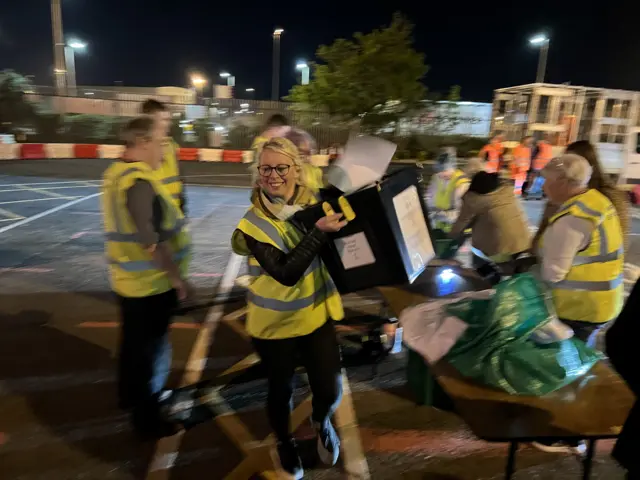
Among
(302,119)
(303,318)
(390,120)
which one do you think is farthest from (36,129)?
(303,318)

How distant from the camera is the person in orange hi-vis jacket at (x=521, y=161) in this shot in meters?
12.5

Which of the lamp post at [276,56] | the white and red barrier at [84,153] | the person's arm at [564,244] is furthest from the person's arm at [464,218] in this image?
the lamp post at [276,56]

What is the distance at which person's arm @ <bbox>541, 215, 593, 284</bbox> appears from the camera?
264 cm

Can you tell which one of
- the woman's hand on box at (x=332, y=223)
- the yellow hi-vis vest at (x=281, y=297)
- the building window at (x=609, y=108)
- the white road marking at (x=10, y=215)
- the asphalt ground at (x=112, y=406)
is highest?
the building window at (x=609, y=108)

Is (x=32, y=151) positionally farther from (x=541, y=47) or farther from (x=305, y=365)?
(x=541, y=47)

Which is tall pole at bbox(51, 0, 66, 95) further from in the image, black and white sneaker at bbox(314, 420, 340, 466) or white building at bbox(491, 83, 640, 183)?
black and white sneaker at bbox(314, 420, 340, 466)

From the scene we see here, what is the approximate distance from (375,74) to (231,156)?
299 inches

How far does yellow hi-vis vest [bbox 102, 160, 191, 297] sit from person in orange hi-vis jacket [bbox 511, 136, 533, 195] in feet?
37.4

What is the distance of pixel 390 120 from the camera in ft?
75.8

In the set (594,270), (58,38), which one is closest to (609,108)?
(594,270)

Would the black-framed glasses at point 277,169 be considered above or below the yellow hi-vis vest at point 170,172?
above

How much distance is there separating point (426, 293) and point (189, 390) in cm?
183

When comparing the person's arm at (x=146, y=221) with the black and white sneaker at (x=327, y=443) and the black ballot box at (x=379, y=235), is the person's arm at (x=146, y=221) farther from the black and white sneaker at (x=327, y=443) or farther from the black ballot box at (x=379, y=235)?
the black and white sneaker at (x=327, y=443)

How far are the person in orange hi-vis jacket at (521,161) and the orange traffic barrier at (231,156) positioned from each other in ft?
36.9
